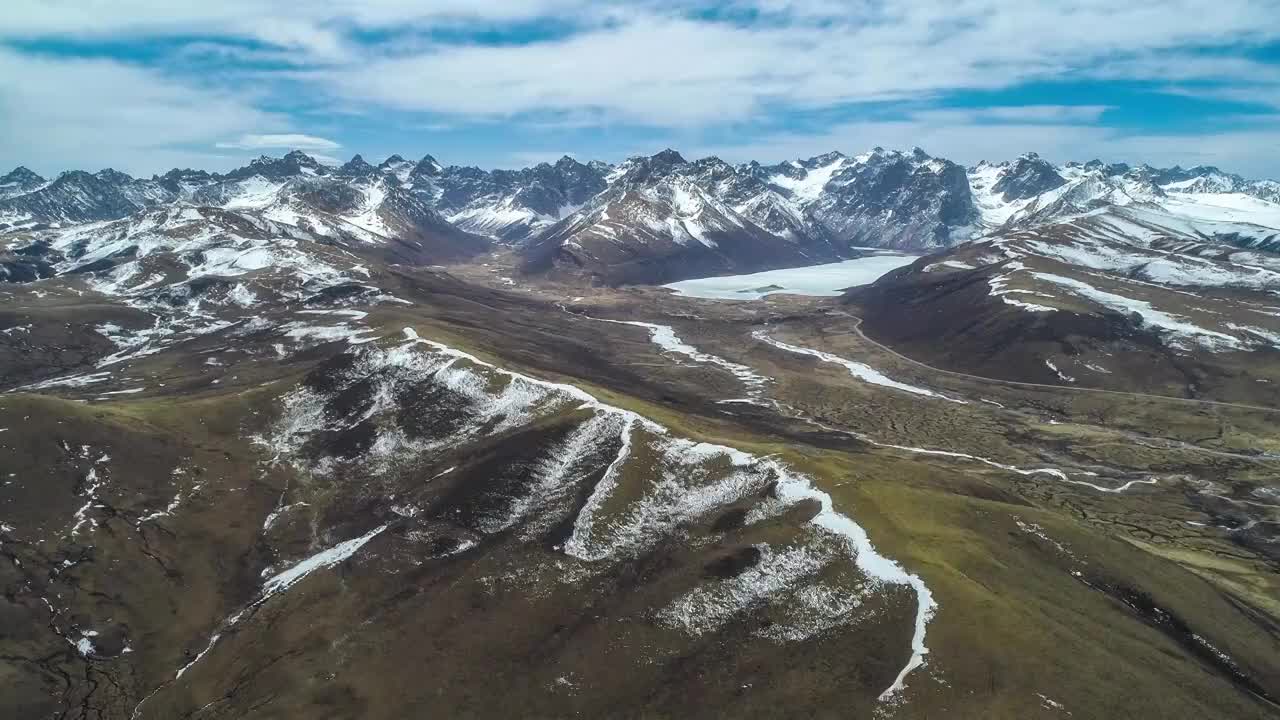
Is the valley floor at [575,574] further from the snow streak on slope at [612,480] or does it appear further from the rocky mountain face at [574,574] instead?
the snow streak on slope at [612,480]

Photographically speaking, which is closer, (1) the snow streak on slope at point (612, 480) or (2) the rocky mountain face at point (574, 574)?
(2) the rocky mountain face at point (574, 574)

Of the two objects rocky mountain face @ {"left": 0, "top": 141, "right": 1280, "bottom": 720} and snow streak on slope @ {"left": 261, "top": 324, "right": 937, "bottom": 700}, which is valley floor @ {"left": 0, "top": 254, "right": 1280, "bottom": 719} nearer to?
rocky mountain face @ {"left": 0, "top": 141, "right": 1280, "bottom": 720}

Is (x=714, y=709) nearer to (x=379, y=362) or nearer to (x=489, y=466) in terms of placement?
(x=489, y=466)

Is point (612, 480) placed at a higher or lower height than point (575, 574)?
higher

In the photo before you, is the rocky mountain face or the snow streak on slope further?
the snow streak on slope

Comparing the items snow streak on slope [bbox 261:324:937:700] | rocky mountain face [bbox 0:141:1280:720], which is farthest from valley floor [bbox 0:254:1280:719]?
snow streak on slope [bbox 261:324:937:700]

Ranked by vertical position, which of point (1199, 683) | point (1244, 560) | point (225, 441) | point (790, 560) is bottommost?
point (1244, 560)

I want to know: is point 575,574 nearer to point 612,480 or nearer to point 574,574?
point 574,574

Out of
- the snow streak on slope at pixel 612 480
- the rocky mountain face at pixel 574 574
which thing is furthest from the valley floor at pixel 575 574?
the snow streak on slope at pixel 612 480

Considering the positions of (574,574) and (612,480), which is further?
(612,480)

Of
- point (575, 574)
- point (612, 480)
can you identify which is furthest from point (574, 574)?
point (612, 480)

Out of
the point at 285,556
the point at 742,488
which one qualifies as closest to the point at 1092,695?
the point at 742,488
